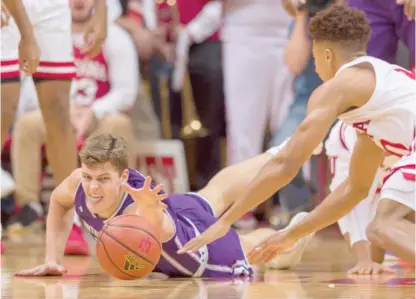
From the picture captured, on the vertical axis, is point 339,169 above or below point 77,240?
above

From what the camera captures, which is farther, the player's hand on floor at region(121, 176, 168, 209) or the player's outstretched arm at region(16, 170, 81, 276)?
the player's outstretched arm at region(16, 170, 81, 276)

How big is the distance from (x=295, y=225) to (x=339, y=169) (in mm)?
912

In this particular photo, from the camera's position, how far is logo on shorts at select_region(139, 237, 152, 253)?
5.06 m

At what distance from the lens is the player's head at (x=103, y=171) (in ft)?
17.4

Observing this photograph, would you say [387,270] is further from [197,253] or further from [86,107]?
[86,107]

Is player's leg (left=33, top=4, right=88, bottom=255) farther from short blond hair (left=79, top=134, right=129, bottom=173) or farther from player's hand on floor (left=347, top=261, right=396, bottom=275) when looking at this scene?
player's hand on floor (left=347, top=261, right=396, bottom=275)

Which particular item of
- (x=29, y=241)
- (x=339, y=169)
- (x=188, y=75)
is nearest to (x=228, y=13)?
(x=188, y=75)

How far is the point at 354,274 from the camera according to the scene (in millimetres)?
5805

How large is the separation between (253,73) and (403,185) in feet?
13.7

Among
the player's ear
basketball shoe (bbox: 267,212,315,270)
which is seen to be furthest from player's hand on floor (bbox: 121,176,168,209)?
basketball shoe (bbox: 267,212,315,270)

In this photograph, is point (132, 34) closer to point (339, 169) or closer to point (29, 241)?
point (29, 241)

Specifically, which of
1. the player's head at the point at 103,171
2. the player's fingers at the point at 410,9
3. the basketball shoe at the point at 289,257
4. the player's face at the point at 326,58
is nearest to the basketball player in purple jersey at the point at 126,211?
the player's head at the point at 103,171

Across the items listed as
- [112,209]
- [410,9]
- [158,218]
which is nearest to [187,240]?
[158,218]

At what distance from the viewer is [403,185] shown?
5.02 m
